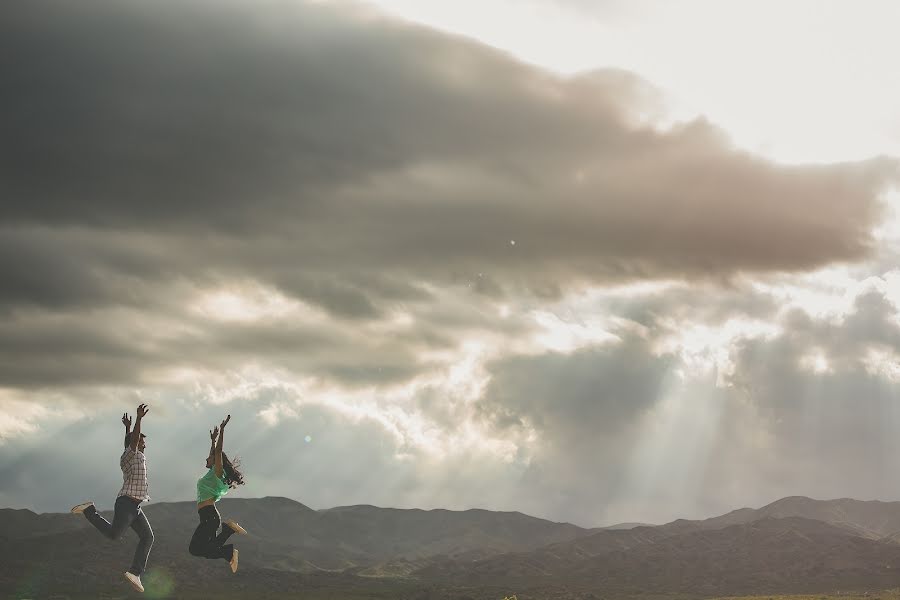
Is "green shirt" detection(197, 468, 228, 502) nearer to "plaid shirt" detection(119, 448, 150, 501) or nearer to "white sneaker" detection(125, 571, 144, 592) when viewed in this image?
"plaid shirt" detection(119, 448, 150, 501)

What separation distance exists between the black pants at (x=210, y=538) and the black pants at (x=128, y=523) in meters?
1.20

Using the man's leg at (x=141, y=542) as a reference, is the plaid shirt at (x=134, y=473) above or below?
above

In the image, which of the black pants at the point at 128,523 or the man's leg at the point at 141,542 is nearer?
the black pants at the point at 128,523

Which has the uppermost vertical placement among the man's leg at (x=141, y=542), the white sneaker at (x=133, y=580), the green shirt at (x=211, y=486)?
the green shirt at (x=211, y=486)

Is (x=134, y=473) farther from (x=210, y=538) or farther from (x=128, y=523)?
(x=210, y=538)

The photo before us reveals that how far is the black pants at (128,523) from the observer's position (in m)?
23.9

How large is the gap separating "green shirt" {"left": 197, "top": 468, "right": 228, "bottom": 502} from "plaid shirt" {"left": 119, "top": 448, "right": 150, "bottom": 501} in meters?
1.38

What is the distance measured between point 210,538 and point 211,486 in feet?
5.00

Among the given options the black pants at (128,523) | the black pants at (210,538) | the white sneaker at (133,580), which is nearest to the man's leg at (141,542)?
the black pants at (128,523)

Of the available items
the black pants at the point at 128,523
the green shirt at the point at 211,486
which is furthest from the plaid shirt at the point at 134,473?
the green shirt at the point at 211,486

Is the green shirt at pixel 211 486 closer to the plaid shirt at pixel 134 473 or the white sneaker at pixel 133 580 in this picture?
the plaid shirt at pixel 134 473

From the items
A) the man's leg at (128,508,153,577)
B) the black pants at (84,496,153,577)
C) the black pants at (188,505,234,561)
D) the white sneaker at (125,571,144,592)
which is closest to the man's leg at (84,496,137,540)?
the black pants at (84,496,153,577)

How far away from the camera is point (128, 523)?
78.7ft

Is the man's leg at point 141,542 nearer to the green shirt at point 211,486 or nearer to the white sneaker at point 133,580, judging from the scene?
the white sneaker at point 133,580
